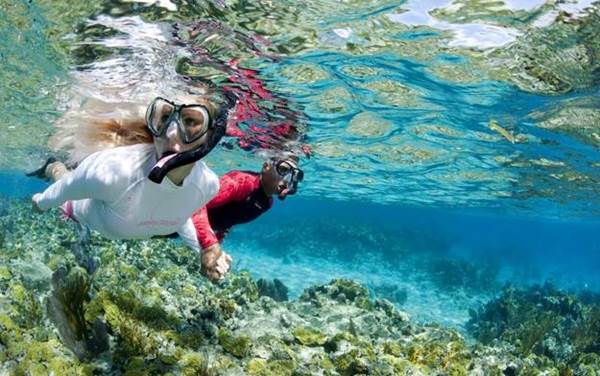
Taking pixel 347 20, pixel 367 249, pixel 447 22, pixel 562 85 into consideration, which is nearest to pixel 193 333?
pixel 347 20

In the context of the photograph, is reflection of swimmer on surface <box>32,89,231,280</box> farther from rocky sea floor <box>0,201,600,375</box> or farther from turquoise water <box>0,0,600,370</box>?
turquoise water <box>0,0,600,370</box>

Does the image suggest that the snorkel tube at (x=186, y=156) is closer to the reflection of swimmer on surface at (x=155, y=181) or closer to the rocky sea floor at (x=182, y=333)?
the reflection of swimmer on surface at (x=155, y=181)

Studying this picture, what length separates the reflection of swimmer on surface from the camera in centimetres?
421

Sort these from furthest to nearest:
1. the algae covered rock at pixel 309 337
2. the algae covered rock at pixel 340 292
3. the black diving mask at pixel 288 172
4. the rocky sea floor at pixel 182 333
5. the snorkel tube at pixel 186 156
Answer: the algae covered rock at pixel 340 292 < the black diving mask at pixel 288 172 < the algae covered rock at pixel 309 337 < the rocky sea floor at pixel 182 333 < the snorkel tube at pixel 186 156

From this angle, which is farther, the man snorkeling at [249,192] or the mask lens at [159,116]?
the man snorkeling at [249,192]

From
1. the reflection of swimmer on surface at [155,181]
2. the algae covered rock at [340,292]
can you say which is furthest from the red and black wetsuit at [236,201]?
the algae covered rock at [340,292]

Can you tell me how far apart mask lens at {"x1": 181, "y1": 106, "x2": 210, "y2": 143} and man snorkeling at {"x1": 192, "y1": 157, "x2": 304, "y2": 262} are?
2.73 m

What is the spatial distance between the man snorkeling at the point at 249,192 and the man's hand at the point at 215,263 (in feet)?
5.65

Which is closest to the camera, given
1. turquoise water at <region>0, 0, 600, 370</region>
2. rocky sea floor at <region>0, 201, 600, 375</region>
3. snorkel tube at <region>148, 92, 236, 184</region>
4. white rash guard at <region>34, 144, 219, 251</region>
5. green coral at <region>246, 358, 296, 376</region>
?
snorkel tube at <region>148, 92, 236, 184</region>

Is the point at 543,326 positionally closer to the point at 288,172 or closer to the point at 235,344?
the point at 288,172

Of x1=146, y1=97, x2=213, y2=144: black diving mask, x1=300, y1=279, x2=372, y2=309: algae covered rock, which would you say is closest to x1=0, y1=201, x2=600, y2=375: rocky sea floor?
x1=300, y1=279, x2=372, y2=309: algae covered rock

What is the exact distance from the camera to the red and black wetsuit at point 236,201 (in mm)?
7062

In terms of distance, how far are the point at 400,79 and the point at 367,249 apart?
2863 centimetres

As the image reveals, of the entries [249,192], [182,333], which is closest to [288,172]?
[249,192]
